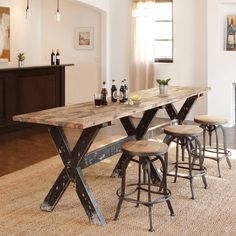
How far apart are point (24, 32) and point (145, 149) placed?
6959 millimetres

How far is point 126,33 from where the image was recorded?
9.02m

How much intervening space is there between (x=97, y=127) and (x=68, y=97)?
668 cm

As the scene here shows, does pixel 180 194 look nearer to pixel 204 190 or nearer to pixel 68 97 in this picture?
pixel 204 190

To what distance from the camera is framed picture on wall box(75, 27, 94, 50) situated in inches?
374

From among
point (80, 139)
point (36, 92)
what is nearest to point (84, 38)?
point (36, 92)

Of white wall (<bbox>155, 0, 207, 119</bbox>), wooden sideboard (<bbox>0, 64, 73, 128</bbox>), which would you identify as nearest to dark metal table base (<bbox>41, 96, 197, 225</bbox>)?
wooden sideboard (<bbox>0, 64, 73, 128</bbox>)

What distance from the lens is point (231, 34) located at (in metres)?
7.79

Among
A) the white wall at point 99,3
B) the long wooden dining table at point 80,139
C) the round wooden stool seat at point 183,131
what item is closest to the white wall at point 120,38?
the white wall at point 99,3

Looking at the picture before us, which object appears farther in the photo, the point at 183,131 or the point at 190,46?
the point at 190,46

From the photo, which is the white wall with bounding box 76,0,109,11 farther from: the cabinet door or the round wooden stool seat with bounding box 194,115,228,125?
the round wooden stool seat with bounding box 194,115,228,125

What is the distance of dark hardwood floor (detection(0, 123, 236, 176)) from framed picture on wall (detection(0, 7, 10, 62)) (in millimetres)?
2382

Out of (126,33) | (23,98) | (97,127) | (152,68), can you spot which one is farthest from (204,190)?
(126,33)

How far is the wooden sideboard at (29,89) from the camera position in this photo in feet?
22.1

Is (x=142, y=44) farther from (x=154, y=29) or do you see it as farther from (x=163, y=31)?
(x=163, y=31)
